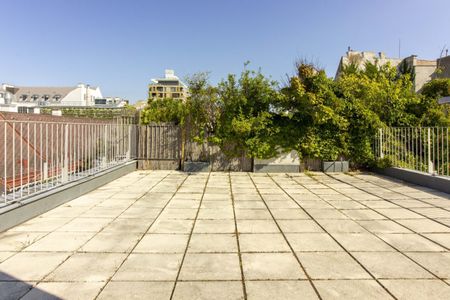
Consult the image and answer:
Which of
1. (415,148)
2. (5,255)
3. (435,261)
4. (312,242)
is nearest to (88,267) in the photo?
(5,255)

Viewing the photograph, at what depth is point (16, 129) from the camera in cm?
413

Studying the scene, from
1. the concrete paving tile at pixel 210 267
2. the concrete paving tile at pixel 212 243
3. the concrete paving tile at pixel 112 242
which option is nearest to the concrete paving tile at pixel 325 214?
the concrete paving tile at pixel 212 243

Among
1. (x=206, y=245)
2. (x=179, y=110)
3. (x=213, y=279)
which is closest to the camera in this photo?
(x=213, y=279)

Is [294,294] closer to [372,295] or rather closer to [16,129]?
[372,295]

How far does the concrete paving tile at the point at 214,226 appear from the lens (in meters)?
3.83

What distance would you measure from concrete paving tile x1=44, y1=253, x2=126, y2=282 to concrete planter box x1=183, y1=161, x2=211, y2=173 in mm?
6504

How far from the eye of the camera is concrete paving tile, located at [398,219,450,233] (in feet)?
12.5

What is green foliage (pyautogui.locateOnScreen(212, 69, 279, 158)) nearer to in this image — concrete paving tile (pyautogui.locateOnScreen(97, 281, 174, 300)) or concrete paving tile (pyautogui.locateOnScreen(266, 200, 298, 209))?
concrete paving tile (pyautogui.locateOnScreen(266, 200, 298, 209))

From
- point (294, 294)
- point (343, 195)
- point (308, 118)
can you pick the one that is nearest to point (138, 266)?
point (294, 294)

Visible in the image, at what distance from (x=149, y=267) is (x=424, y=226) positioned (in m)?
3.75

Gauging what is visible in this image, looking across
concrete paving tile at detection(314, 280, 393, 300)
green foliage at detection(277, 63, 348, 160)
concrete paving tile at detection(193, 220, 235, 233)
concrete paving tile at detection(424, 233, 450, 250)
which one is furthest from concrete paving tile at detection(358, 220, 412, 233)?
green foliage at detection(277, 63, 348, 160)

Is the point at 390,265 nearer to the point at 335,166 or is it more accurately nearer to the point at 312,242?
the point at 312,242

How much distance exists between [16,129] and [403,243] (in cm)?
542

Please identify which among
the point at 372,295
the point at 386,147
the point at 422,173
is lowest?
the point at 372,295
